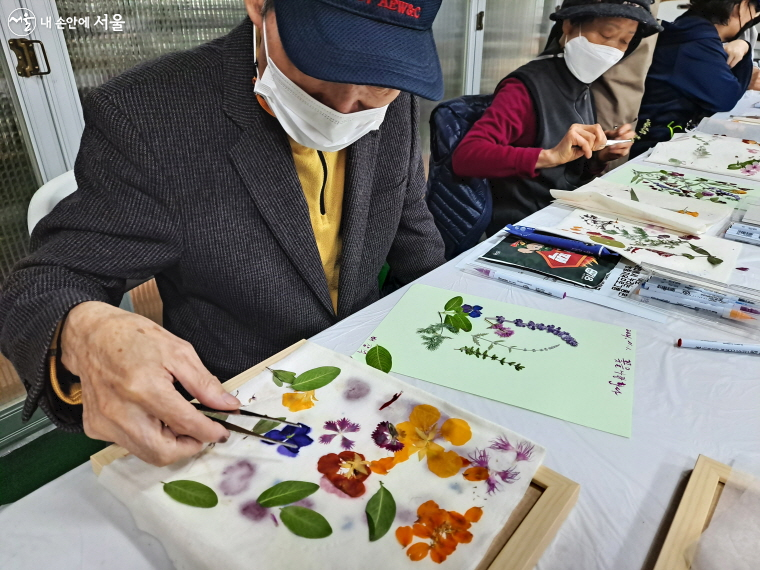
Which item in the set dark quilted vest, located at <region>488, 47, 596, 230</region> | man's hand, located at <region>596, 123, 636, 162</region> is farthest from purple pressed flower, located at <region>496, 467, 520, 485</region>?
man's hand, located at <region>596, 123, 636, 162</region>

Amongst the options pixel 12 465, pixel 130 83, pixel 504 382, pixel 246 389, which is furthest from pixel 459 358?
pixel 12 465

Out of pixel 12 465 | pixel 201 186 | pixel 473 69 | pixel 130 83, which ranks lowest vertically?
pixel 12 465

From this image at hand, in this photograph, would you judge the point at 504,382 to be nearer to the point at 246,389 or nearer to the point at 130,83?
the point at 246,389

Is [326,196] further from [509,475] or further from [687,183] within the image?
[687,183]

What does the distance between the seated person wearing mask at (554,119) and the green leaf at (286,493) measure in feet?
4.02

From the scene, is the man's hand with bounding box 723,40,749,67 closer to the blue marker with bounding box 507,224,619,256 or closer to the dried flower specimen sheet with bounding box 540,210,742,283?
the dried flower specimen sheet with bounding box 540,210,742,283

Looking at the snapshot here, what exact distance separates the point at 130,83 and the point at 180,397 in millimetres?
474

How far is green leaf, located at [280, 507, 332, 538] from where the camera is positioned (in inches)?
17.2

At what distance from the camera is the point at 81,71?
1611mm

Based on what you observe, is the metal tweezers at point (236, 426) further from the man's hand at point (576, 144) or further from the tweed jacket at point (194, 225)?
the man's hand at point (576, 144)

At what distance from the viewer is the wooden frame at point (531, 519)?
42cm

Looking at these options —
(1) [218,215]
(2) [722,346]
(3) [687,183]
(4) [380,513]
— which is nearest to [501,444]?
(4) [380,513]

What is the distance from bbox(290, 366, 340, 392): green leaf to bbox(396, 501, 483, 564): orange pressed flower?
0.19 m

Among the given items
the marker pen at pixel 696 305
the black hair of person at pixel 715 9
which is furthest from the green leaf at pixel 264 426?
the black hair of person at pixel 715 9
